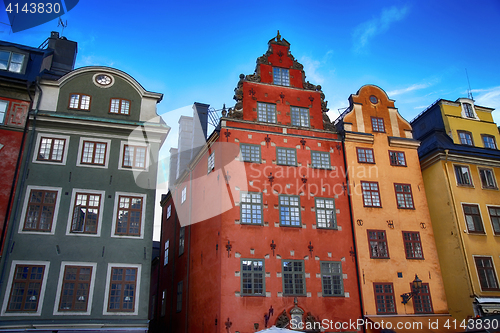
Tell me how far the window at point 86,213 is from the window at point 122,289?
235cm

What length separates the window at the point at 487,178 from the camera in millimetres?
27531

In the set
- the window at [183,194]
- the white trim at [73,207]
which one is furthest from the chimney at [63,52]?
the window at [183,194]

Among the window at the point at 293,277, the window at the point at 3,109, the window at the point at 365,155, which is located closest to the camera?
the window at the point at 3,109

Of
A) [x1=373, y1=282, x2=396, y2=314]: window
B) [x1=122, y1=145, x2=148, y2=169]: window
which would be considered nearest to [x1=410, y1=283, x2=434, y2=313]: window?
[x1=373, y1=282, x2=396, y2=314]: window

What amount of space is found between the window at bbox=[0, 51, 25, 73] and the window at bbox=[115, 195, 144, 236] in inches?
362

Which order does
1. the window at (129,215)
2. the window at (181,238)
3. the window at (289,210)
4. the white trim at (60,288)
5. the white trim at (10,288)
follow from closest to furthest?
the white trim at (10,288)
the white trim at (60,288)
the window at (129,215)
the window at (289,210)
the window at (181,238)

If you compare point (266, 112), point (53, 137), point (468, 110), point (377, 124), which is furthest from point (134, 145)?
point (468, 110)

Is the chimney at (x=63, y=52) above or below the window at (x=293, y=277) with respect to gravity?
above

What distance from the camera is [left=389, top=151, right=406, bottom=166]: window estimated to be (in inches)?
1023

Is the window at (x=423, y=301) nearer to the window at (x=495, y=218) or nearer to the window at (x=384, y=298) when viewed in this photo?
the window at (x=384, y=298)

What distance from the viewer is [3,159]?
64.6 feet

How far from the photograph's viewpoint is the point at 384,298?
22.2 meters

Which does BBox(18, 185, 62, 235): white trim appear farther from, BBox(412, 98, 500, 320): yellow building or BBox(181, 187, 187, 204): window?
BBox(412, 98, 500, 320): yellow building

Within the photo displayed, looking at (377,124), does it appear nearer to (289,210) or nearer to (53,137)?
(289,210)
